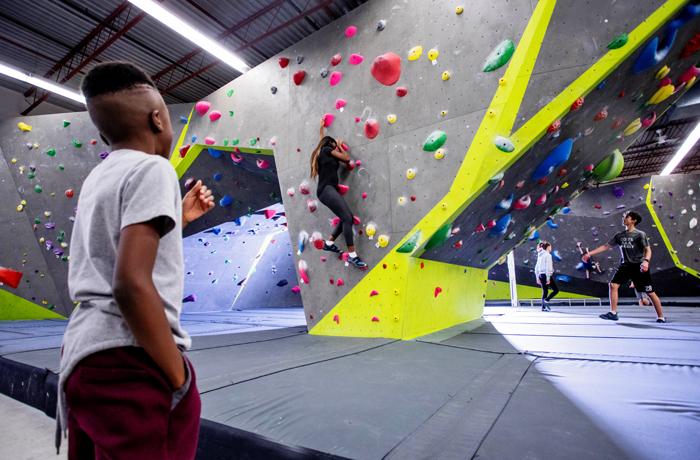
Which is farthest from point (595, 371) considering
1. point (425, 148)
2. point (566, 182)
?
point (566, 182)

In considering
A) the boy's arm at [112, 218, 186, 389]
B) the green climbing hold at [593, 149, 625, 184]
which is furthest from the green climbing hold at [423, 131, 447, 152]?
the boy's arm at [112, 218, 186, 389]

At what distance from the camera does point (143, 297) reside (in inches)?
20.3

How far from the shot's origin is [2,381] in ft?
6.93

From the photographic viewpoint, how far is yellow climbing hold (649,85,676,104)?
2785mm

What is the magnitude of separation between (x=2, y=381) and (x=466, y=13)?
4101mm

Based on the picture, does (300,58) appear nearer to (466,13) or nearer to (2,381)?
(466,13)

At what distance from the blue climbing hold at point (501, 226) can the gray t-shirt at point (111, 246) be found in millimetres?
3386

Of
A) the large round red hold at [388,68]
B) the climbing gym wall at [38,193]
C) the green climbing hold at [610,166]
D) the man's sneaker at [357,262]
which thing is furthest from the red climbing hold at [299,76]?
the climbing gym wall at [38,193]

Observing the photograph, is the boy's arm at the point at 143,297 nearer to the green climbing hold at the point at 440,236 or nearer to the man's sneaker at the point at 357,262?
the green climbing hold at the point at 440,236

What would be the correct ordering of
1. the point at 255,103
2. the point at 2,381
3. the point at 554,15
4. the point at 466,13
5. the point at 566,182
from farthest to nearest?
the point at 255,103 < the point at 566,182 < the point at 466,13 < the point at 554,15 < the point at 2,381

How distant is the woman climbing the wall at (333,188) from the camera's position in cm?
307

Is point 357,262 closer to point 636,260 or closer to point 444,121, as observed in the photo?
point 444,121

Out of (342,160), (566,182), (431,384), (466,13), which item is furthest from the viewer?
(566,182)

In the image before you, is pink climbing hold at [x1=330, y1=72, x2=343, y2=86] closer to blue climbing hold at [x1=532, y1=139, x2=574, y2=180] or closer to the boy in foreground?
blue climbing hold at [x1=532, y1=139, x2=574, y2=180]
